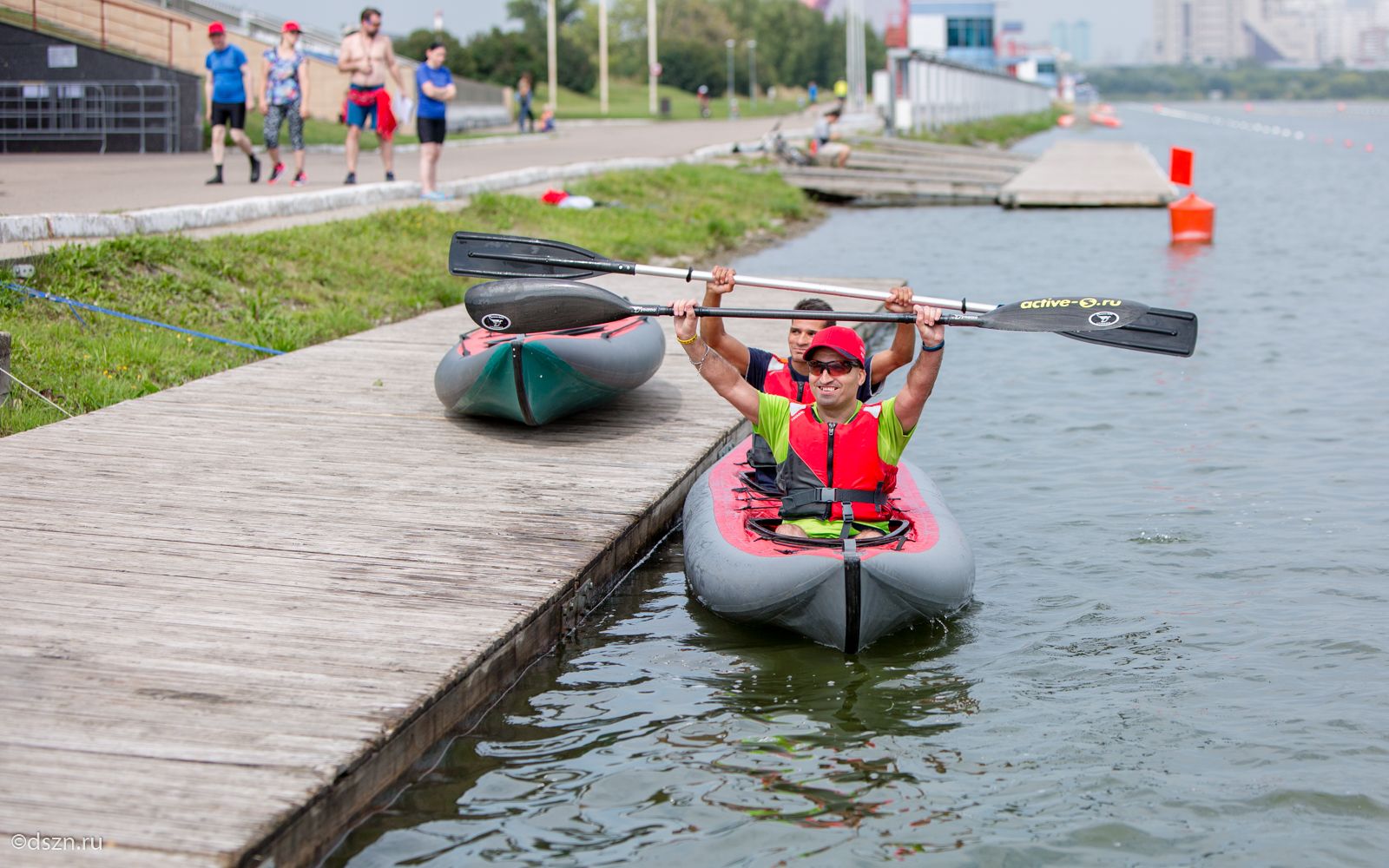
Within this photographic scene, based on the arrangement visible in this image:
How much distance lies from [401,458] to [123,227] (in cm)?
537

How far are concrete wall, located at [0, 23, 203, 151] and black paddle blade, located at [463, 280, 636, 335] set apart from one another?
14685 mm

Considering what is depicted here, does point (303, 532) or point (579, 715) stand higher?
point (303, 532)

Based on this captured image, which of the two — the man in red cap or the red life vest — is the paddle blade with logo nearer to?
the man in red cap

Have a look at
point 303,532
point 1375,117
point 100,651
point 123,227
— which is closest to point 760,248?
point 123,227

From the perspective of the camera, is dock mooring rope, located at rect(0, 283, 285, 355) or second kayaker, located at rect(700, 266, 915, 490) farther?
dock mooring rope, located at rect(0, 283, 285, 355)

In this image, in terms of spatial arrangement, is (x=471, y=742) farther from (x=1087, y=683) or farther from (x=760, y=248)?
(x=760, y=248)

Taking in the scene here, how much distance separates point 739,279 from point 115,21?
61.2 feet

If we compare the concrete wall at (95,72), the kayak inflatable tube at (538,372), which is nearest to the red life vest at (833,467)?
the kayak inflatable tube at (538,372)

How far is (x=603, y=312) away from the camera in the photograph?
749cm

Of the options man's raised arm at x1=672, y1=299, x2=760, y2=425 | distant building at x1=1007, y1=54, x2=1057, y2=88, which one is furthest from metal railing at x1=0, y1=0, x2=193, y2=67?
distant building at x1=1007, y1=54, x2=1057, y2=88

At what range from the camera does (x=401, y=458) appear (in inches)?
320

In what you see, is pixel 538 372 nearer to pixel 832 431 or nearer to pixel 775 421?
pixel 775 421

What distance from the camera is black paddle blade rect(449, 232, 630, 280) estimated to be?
8242 mm

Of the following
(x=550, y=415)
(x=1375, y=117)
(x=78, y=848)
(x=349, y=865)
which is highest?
(x=1375, y=117)
